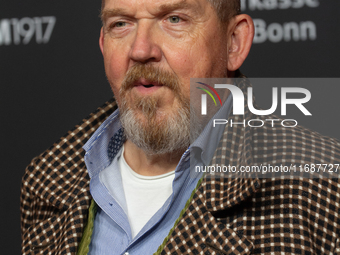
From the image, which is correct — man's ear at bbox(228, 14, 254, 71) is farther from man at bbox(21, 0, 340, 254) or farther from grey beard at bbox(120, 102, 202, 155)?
grey beard at bbox(120, 102, 202, 155)

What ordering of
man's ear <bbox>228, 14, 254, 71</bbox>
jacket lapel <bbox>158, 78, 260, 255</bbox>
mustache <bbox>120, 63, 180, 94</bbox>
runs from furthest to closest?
1. man's ear <bbox>228, 14, 254, 71</bbox>
2. mustache <bbox>120, 63, 180, 94</bbox>
3. jacket lapel <bbox>158, 78, 260, 255</bbox>

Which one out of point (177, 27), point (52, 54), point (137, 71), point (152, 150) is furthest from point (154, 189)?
point (52, 54)

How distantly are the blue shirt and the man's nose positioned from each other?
244mm

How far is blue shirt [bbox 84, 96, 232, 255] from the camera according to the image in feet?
4.28

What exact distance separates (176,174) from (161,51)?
321 mm

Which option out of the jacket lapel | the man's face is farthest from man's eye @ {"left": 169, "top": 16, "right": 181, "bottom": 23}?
the jacket lapel

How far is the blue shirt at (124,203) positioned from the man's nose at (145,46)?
0.80ft

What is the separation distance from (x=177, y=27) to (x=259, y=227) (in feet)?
1.79

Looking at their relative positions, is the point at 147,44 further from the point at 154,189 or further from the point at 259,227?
the point at 259,227

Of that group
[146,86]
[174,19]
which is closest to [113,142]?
[146,86]

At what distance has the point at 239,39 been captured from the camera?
57.4 inches

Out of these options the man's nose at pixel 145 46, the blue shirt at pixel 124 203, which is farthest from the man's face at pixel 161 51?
the blue shirt at pixel 124 203

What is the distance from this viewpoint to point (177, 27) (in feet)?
4.37

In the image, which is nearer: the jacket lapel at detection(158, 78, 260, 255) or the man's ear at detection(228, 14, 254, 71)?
the jacket lapel at detection(158, 78, 260, 255)
